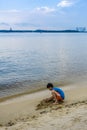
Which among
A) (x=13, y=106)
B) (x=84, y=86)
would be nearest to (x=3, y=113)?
(x=13, y=106)

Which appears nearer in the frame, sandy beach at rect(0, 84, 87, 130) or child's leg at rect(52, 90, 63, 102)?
sandy beach at rect(0, 84, 87, 130)

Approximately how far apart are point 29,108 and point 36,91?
3.91 m

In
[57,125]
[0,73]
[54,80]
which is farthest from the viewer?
[0,73]

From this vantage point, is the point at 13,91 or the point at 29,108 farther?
the point at 13,91

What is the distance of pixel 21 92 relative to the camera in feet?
48.2

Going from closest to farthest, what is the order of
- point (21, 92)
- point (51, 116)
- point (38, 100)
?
1. point (51, 116)
2. point (38, 100)
3. point (21, 92)

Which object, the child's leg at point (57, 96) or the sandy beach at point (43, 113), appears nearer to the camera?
the sandy beach at point (43, 113)

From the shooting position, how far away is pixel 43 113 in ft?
30.5

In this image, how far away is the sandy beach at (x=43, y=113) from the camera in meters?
7.59

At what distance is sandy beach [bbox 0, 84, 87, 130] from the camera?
759 centimetres

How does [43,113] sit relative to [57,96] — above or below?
below

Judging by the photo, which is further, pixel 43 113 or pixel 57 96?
pixel 57 96

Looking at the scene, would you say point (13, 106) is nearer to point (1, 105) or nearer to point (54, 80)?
point (1, 105)

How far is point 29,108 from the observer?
11.1 meters
